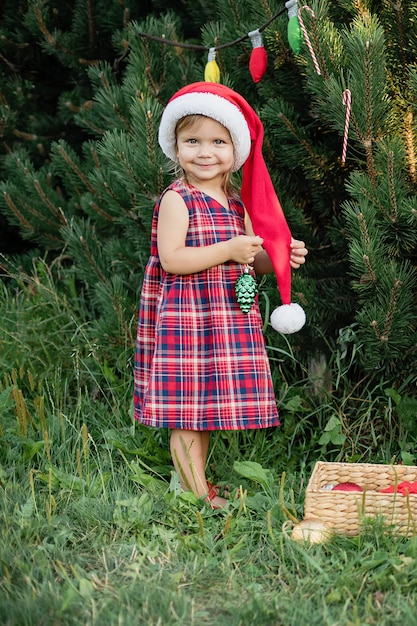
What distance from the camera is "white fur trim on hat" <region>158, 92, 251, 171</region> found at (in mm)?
2725

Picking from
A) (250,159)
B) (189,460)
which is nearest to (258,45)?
(250,159)

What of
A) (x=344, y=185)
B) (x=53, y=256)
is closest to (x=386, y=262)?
(x=344, y=185)

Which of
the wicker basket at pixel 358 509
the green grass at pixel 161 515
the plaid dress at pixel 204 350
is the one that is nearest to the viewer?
the green grass at pixel 161 515

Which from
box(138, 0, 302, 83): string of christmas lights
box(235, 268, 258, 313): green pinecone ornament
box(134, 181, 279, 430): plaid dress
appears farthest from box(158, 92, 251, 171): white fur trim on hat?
box(235, 268, 258, 313): green pinecone ornament

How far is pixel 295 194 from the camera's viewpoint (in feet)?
11.1

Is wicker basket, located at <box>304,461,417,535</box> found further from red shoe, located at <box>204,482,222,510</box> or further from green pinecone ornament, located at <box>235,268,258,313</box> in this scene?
green pinecone ornament, located at <box>235,268,258,313</box>

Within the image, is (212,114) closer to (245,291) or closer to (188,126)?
(188,126)

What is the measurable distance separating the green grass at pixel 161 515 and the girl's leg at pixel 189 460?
0.18 ft

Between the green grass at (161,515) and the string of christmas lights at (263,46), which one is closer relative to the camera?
the green grass at (161,515)

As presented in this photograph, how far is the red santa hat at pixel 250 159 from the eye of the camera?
2.74 m

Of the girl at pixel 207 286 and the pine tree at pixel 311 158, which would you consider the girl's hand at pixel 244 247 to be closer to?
Answer: the girl at pixel 207 286

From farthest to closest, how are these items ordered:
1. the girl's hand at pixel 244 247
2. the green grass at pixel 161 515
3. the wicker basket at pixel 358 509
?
the girl's hand at pixel 244 247, the wicker basket at pixel 358 509, the green grass at pixel 161 515

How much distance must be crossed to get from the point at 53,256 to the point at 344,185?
83.9 inches

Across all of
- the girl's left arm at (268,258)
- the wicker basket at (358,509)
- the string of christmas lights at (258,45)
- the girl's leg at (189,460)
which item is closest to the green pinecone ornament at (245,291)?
the girl's left arm at (268,258)
